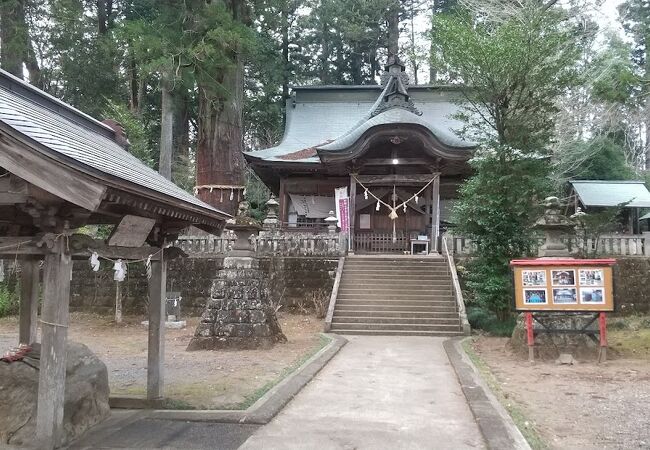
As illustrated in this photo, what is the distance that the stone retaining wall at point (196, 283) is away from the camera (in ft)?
49.0

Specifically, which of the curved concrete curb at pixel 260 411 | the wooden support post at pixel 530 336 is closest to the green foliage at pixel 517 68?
the wooden support post at pixel 530 336

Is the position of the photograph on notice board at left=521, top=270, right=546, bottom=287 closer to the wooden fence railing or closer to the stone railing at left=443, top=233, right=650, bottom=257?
the stone railing at left=443, top=233, right=650, bottom=257

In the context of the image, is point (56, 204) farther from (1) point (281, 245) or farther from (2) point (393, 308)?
(1) point (281, 245)

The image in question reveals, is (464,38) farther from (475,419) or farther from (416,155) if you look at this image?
(475,419)

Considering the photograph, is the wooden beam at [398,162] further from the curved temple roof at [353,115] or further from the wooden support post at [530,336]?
the wooden support post at [530,336]

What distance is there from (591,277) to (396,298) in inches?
225

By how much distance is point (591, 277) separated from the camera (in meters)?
8.30

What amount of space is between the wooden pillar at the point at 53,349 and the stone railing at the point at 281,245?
11.0 meters

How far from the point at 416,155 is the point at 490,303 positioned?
24.9ft

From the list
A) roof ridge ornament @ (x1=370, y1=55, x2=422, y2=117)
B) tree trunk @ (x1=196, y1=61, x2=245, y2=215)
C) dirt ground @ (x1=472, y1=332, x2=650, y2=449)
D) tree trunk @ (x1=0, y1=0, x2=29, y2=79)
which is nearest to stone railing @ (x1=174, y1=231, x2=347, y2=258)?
tree trunk @ (x1=196, y1=61, x2=245, y2=215)

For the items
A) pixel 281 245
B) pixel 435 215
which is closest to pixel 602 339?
pixel 435 215

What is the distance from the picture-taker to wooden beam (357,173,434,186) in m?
17.6

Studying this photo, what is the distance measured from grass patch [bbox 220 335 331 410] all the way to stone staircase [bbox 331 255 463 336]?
7.04ft

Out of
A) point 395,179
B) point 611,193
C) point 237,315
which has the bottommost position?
point 237,315
